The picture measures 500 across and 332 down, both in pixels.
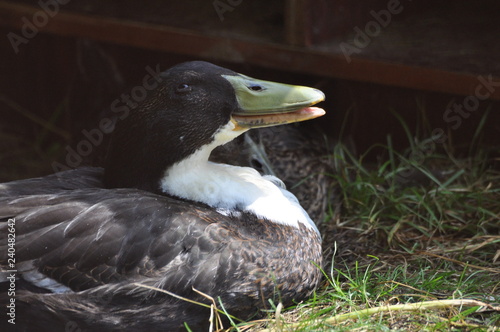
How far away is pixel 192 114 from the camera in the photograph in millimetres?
2887

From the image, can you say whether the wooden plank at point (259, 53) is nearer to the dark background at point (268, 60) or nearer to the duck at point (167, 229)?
the dark background at point (268, 60)

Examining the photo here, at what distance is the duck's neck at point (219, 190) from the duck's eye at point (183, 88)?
0.77 feet

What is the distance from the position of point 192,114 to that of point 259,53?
1.05 m

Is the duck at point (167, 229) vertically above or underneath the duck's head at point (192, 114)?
underneath

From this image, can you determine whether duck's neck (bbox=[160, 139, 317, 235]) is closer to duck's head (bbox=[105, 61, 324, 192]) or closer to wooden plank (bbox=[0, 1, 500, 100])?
duck's head (bbox=[105, 61, 324, 192])

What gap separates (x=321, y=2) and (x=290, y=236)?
1294mm

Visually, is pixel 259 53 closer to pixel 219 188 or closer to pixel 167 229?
pixel 219 188

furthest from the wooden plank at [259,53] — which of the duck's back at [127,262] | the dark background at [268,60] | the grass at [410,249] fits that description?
the duck's back at [127,262]

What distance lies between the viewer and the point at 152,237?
2.67m

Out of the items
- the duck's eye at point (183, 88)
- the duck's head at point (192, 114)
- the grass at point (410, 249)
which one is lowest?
the grass at point (410, 249)

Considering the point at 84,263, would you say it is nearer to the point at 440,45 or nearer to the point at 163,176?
the point at 163,176

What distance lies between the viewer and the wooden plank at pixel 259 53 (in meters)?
3.66

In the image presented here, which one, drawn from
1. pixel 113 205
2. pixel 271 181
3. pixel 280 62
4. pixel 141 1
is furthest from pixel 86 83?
pixel 113 205

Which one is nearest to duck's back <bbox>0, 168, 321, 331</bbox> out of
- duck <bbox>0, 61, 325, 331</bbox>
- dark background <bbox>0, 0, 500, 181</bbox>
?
duck <bbox>0, 61, 325, 331</bbox>
